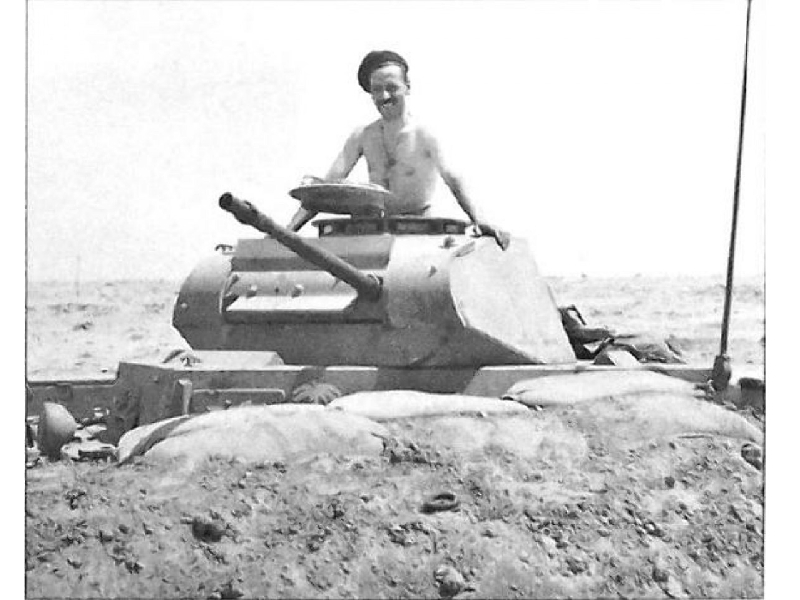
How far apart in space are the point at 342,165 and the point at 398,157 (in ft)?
1.23

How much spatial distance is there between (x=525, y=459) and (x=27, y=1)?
12.4 feet

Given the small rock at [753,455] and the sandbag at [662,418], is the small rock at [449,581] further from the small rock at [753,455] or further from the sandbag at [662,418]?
the small rock at [753,455]

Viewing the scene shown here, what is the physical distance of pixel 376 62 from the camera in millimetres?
7480

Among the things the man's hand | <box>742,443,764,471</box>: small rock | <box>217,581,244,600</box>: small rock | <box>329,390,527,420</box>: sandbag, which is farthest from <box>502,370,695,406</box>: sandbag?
<box>217,581,244,600</box>: small rock

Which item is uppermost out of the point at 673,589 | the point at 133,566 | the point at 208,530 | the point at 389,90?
the point at 389,90

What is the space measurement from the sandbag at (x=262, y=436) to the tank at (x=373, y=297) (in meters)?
1.14

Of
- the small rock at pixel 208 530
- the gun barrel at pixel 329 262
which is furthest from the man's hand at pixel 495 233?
the small rock at pixel 208 530

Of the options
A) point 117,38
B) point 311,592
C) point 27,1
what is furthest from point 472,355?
point 27,1

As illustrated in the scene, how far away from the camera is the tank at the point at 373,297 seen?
23.8 feet

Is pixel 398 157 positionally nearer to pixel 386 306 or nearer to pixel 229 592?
pixel 386 306

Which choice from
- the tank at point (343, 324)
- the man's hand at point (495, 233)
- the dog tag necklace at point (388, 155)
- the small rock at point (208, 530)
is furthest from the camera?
the dog tag necklace at point (388, 155)

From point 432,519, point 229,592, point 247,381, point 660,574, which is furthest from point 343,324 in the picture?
point 660,574

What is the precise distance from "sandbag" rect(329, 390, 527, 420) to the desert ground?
0.08m

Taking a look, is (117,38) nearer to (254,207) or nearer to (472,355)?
(254,207)
